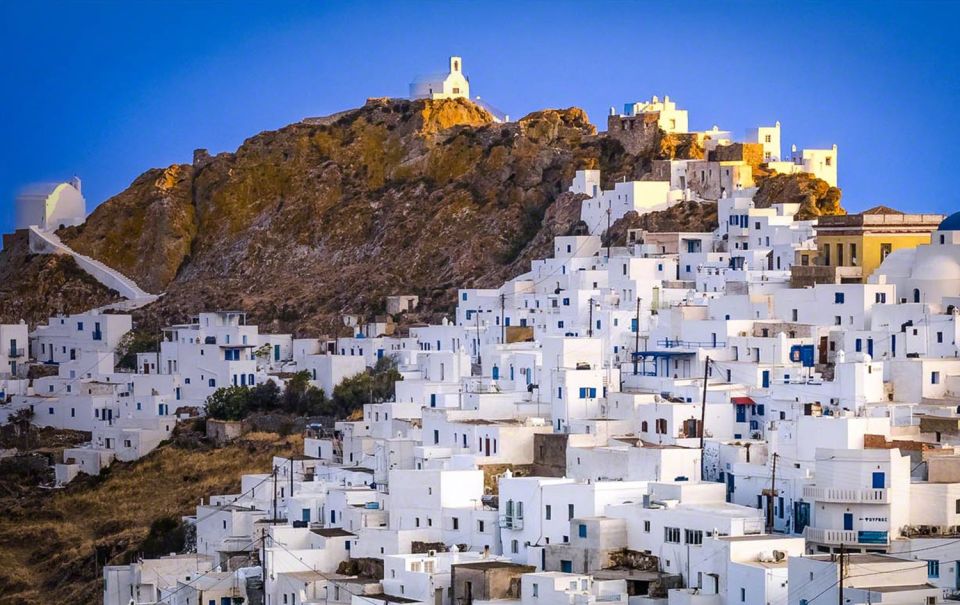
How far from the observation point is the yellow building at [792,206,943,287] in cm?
5562

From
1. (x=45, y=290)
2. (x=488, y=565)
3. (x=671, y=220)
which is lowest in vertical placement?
(x=488, y=565)

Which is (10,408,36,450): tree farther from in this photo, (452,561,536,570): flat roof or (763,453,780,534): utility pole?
(763,453,780,534): utility pole

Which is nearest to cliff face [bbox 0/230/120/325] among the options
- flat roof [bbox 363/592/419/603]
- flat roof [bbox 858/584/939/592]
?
flat roof [bbox 363/592/419/603]

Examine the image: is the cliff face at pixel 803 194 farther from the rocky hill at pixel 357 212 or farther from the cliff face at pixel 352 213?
the cliff face at pixel 352 213

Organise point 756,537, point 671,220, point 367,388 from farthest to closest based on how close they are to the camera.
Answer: point 671,220
point 367,388
point 756,537

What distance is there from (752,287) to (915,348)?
258 inches

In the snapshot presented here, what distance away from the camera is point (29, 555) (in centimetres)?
5541

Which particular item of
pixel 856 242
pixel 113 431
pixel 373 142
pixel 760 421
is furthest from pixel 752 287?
pixel 373 142

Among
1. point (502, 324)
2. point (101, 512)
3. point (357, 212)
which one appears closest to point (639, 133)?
point (357, 212)

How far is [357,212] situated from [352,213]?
18 centimetres

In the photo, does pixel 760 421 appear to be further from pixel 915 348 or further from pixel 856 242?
pixel 856 242

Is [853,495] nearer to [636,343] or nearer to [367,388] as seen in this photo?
[636,343]

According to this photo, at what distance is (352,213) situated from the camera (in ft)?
260

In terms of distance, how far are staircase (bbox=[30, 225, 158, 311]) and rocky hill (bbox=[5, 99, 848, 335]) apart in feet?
1.95
